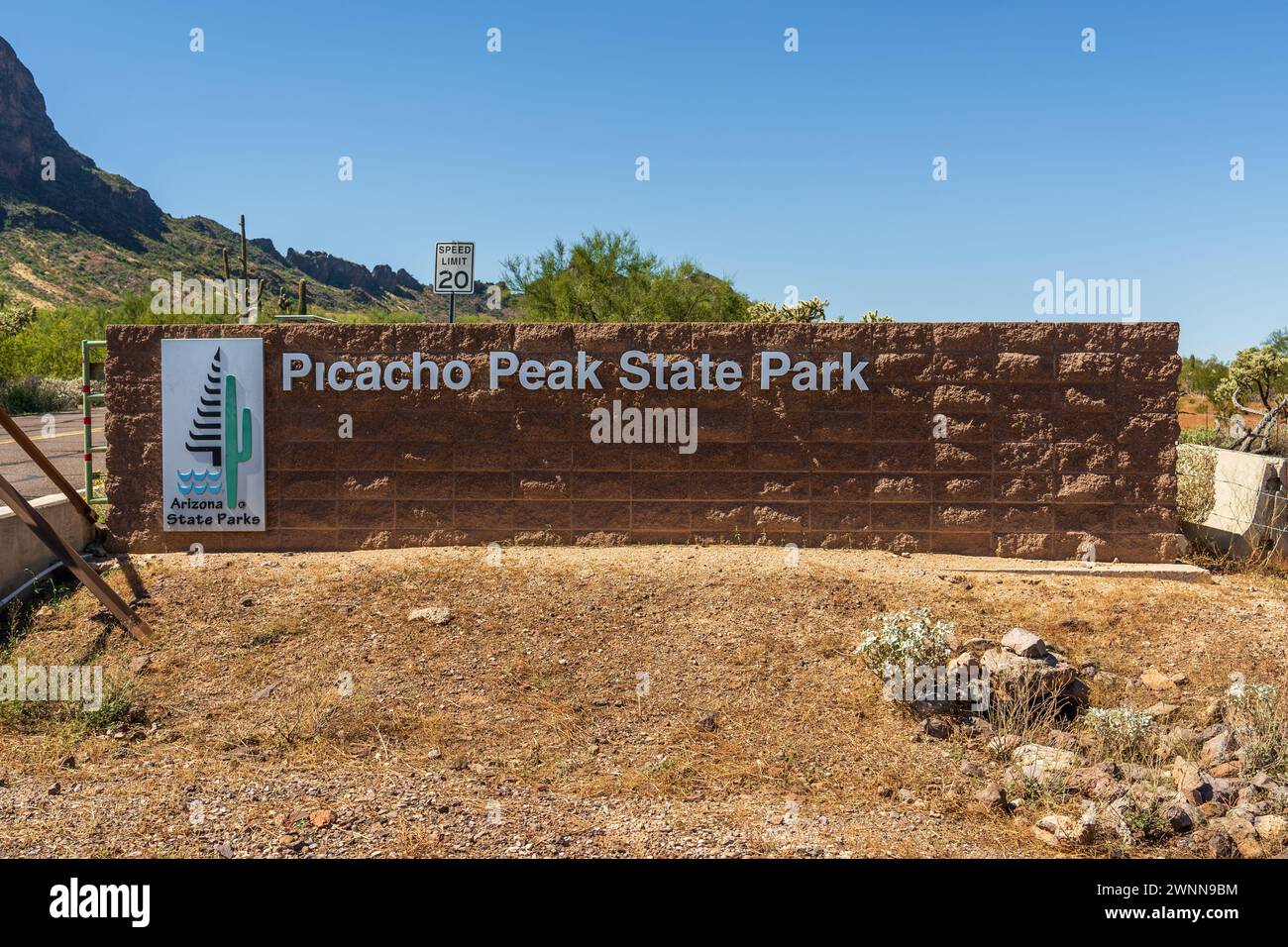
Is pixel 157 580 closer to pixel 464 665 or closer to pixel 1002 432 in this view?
pixel 464 665

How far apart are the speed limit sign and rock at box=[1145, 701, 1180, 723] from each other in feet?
29.2

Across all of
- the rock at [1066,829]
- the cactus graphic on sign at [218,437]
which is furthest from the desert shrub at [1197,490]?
the cactus graphic on sign at [218,437]

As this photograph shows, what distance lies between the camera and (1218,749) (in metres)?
7.16

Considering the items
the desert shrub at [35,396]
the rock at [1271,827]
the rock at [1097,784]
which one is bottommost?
the rock at [1271,827]

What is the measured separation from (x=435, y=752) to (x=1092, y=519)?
7798mm

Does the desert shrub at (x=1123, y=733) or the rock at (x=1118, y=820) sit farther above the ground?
the desert shrub at (x=1123, y=733)

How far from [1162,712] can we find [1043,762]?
199 centimetres

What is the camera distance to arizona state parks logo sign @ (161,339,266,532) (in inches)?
438

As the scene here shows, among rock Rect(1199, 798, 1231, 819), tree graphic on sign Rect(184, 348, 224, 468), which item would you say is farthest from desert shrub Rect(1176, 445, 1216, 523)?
tree graphic on sign Rect(184, 348, 224, 468)

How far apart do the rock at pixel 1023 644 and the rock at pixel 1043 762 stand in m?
1.23

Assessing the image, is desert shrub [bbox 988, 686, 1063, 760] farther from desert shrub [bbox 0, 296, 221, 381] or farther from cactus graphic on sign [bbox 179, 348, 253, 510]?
desert shrub [bbox 0, 296, 221, 381]

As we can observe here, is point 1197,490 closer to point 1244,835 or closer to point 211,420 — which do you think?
point 1244,835

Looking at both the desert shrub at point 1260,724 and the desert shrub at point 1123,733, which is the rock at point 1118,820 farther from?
the desert shrub at point 1260,724

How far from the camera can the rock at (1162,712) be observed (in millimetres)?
8078
